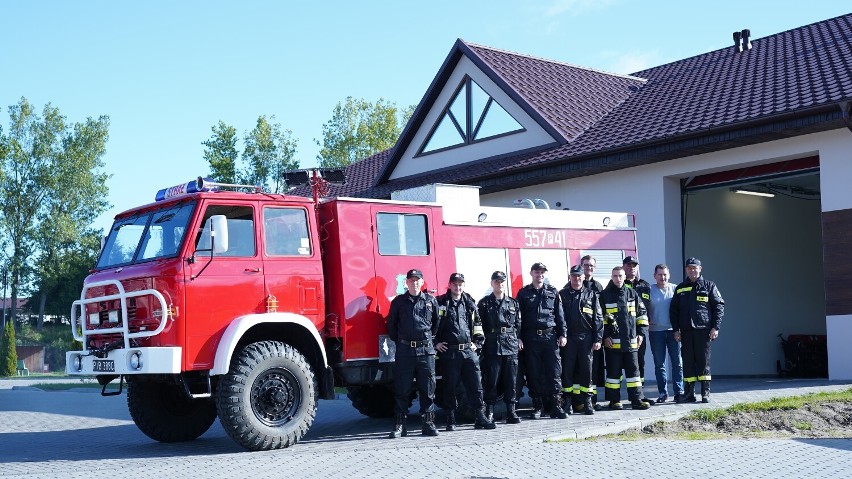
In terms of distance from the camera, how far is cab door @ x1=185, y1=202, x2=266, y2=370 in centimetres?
968

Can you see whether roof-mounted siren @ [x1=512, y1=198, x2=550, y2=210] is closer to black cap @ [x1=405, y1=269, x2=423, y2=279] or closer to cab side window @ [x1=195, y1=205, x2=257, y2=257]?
black cap @ [x1=405, y1=269, x2=423, y2=279]

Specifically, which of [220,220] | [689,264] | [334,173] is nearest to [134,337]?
[220,220]

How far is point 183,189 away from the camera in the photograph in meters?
10.4

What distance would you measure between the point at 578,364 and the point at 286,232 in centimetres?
428

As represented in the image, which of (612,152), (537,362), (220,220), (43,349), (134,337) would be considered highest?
(612,152)

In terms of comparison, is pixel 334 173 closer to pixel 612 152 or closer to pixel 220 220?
pixel 220 220

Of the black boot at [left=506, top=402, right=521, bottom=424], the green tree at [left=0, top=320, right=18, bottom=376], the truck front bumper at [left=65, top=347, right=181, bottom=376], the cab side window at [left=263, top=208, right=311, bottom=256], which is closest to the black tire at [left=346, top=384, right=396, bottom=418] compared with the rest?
the black boot at [left=506, top=402, right=521, bottom=424]

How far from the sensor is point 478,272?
40.6ft

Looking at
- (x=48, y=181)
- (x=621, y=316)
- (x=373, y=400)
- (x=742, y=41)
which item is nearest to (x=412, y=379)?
(x=373, y=400)

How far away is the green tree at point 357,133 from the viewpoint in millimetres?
49344

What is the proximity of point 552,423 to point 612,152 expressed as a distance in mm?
7917

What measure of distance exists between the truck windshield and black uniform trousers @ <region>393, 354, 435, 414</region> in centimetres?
276

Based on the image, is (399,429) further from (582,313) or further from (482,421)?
(582,313)

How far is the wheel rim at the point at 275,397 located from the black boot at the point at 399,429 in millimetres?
1205
